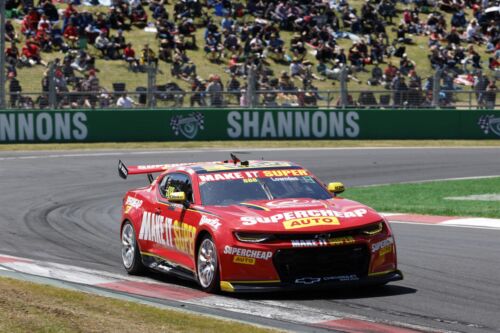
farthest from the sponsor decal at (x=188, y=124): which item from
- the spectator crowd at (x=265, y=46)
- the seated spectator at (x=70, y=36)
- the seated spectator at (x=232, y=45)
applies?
the seated spectator at (x=70, y=36)

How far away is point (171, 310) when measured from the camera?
28.6ft

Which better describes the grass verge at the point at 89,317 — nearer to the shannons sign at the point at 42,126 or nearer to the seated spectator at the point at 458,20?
the shannons sign at the point at 42,126

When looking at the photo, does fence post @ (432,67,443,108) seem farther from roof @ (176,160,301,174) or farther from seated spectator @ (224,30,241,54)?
roof @ (176,160,301,174)

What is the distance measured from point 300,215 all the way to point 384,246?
2.73 ft

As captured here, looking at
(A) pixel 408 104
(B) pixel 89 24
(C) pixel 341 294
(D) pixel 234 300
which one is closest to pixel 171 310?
(D) pixel 234 300

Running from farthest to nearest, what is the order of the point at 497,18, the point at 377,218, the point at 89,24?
the point at 497,18 → the point at 89,24 → the point at 377,218

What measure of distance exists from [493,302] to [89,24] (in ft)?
94.9

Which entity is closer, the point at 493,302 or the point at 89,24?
the point at 493,302

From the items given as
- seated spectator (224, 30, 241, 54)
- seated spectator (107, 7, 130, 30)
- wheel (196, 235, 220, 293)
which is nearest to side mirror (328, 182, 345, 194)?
wheel (196, 235, 220, 293)

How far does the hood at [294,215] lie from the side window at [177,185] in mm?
617

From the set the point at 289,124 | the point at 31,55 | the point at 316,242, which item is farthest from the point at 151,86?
the point at 316,242

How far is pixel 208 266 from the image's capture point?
32.8 ft

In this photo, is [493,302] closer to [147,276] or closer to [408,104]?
[147,276]

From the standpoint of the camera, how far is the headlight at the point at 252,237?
9.55m
